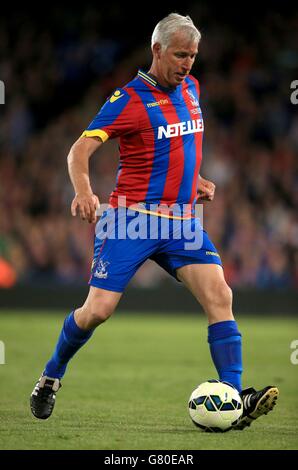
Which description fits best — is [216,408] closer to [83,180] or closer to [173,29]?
[83,180]

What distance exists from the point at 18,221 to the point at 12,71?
3489 mm

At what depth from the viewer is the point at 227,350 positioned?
6008mm

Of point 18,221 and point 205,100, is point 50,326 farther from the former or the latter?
point 205,100

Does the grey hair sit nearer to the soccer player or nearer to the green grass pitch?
the soccer player

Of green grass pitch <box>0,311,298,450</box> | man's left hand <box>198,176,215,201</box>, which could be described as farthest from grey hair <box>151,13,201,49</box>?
green grass pitch <box>0,311,298,450</box>

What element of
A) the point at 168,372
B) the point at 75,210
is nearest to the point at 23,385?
the point at 168,372

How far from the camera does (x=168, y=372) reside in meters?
9.20

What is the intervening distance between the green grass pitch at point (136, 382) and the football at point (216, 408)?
0.08 metres

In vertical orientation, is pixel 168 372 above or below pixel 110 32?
below

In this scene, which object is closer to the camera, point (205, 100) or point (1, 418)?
point (1, 418)

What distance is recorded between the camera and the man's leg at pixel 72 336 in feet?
19.6

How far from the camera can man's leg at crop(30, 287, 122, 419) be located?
19.6 ft

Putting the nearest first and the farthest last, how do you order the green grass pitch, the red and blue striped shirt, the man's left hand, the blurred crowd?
1. the green grass pitch
2. the red and blue striped shirt
3. the man's left hand
4. the blurred crowd

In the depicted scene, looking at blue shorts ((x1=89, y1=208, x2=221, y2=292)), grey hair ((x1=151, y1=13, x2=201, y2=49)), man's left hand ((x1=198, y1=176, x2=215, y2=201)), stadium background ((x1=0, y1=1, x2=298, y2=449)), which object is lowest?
stadium background ((x1=0, y1=1, x2=298, y2=449))
